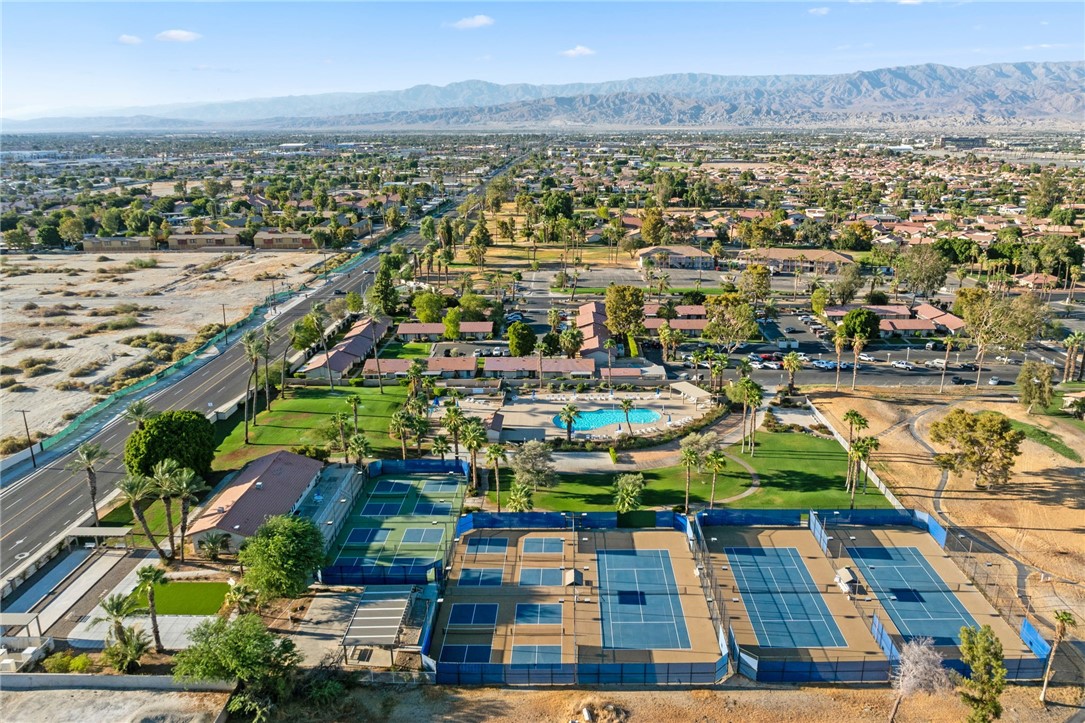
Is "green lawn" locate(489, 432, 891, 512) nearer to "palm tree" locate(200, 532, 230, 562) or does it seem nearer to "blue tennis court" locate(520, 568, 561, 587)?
"blue tennis court" locate(520, 568, 561, 587)

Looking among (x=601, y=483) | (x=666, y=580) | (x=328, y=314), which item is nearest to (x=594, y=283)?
(x=328, y=314)

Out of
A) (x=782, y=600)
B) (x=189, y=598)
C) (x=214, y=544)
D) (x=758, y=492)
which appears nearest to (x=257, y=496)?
(x=214, y=544)

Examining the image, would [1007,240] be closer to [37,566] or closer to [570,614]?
[570,614]

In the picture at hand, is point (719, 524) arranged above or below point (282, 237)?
below

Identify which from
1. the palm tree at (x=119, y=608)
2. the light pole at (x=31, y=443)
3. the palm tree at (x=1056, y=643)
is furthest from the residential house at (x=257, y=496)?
the palm tree at (x=1056, y=643)

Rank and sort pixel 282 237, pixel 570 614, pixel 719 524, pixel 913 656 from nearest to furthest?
pixel 913 656 → pixel 570 614 → pixel 719 524 → pixel 282 237

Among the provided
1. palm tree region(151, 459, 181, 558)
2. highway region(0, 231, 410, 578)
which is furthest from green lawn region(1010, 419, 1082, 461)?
highway region(0, 231, 410, 578)

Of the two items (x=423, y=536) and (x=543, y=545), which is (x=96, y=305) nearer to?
(x=423, y=536)
